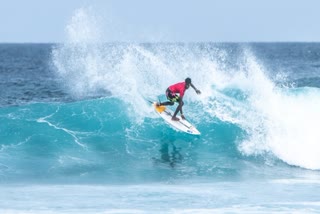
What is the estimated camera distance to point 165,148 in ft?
66.8

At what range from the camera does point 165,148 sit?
2038 cm

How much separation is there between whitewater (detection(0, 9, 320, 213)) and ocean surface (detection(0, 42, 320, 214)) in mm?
30

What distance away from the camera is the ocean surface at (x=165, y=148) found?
48.1 ft

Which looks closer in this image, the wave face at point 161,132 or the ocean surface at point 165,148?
the ocean surface at point 165,148

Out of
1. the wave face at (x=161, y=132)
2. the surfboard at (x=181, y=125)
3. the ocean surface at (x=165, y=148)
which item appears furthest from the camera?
the surfboard at (x=181, y=125)

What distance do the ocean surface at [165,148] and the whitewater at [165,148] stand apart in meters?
0.03

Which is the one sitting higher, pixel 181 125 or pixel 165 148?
pixel 181 125

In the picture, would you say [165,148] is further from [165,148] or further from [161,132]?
[161,132]

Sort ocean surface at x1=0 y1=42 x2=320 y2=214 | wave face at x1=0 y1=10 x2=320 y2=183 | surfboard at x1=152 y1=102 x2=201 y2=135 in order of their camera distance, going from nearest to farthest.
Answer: ocean surface at x1=0 y1=42 x2=320 y2=214 → wave face at x1=0 y1=10 x2=320 y2=183 → surfboard at x1=152 y1=102 x2=201 y2=135

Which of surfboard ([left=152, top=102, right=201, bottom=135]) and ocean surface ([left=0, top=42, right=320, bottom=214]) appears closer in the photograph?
ocean surface ([left=0, top=42, right=320, bottom=214])

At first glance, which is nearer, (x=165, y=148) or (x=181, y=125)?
(x=181, y=125)

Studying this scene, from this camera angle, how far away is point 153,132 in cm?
2131

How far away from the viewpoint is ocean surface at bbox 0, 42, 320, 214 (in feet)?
48.1

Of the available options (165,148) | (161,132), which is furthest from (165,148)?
(161,132)
